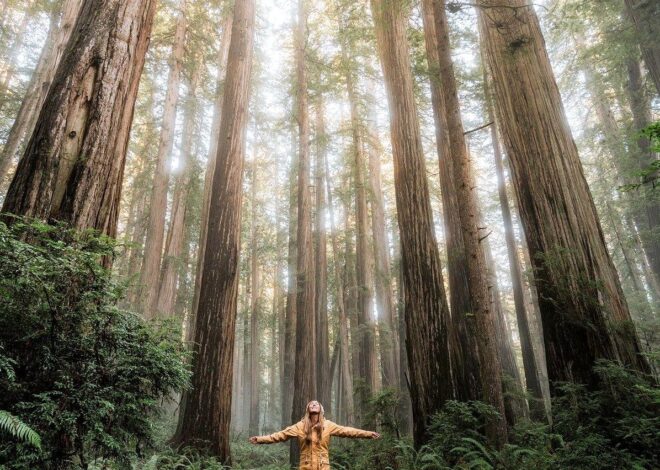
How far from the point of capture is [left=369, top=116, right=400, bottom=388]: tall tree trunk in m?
14.9

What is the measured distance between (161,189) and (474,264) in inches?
418

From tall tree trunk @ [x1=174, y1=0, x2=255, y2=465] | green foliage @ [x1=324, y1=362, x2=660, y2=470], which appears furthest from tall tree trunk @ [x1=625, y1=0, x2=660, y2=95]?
tall tree trunk @ [x1=174, y1=0, x2=255, y2=465]

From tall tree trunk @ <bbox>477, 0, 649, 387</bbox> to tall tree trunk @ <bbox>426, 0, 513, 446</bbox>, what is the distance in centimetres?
76

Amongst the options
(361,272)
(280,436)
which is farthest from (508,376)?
(361,272)

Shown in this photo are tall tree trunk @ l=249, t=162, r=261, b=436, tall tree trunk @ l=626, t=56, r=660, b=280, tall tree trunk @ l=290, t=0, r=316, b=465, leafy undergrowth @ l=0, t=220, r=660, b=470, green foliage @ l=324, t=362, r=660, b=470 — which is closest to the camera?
leafy undergrowth @ l=0, t=220, r=660, b=470

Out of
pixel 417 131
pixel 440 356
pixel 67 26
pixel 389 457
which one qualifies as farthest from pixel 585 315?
pixel 67 26

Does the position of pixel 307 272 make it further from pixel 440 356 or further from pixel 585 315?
pixel 585 315

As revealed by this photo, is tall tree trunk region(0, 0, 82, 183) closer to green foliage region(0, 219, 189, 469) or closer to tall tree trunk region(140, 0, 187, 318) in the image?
tall tree trunk region(140, 0, 187, 318)

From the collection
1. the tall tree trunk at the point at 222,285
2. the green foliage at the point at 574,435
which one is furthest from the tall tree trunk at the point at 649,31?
the tall tree trunk at the point at 222,285

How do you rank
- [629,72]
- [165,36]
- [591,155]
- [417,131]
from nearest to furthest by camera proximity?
[417,131] → [165,36] → [629,72] → [591,155]

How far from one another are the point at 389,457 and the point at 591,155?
2920 cm

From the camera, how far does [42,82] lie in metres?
11.7

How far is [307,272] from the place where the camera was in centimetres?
1175

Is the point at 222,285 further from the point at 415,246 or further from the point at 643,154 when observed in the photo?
the point at 643,154
